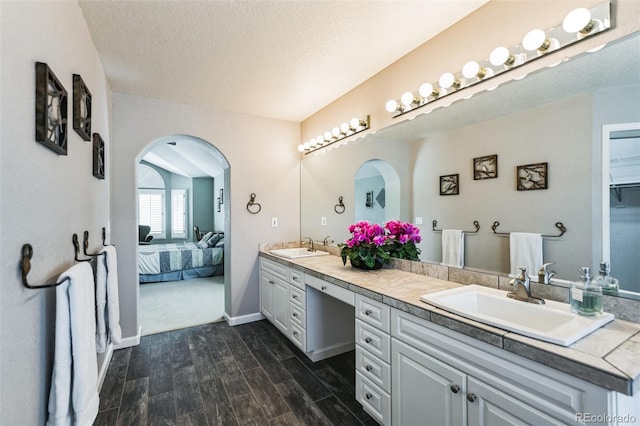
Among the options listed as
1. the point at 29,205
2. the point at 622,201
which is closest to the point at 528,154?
the point at 622,201

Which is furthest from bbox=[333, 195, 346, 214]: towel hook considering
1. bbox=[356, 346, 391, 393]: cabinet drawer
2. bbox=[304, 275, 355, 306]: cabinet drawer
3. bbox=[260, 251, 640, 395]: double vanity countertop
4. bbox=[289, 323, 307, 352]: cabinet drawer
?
bbox=[356, 346, 391, 393]: cabinet drawer

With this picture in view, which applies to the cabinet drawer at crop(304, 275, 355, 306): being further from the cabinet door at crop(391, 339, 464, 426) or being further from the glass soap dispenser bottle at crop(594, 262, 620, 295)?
the glass soap dispenser bottle at crop(594, 262, 620, 295)

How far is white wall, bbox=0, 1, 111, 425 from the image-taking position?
0.79 metres

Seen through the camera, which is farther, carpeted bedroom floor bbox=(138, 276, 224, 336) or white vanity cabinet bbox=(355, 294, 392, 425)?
carpeted bedroom floor bbox=(138, 276, 224, 336)

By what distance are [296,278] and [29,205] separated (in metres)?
1.85

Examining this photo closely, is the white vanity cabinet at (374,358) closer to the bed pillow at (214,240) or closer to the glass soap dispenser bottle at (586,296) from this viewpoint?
the glass soap dispenser bottle at (586,296)

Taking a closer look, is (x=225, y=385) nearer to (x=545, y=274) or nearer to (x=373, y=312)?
(x=373, y=312)

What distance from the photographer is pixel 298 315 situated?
8.13 ft

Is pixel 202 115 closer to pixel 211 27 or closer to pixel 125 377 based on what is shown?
pixel 211 27

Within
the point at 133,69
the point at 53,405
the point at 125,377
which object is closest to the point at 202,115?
Answer: the point at 133,69

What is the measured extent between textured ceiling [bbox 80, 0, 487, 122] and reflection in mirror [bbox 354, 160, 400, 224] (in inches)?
31.4

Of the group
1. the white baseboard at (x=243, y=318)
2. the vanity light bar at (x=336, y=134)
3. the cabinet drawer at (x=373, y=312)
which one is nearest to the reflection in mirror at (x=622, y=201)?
the cabinet drawer at (x=373, y=312)

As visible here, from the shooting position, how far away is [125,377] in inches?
88.6

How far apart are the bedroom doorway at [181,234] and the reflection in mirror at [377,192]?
1560mm
